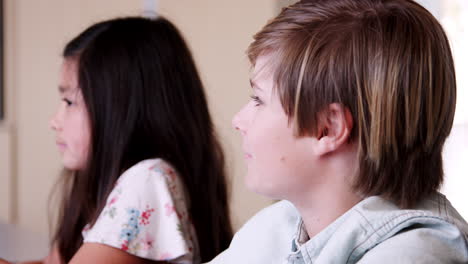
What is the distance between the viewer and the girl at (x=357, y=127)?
0.79 meters

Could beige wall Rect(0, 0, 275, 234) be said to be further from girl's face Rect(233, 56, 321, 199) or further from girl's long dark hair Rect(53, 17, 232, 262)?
girl's face Rect(233, 56, 321, 199)

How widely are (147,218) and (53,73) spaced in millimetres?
2219

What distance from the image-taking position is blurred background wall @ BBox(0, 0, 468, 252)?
171cm

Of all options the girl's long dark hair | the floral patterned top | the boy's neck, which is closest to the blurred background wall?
the girl's long dark hair

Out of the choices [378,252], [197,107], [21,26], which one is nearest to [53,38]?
[21,26]

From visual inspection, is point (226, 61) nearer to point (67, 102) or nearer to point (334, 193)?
point (67, 102)

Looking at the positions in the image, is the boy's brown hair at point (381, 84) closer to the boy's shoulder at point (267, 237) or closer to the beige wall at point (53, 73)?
the boy's shoulder at point (267, 237)

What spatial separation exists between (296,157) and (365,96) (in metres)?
0.13

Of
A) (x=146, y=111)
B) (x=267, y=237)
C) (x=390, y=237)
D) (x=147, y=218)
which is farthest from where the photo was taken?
(x=146, y=111)

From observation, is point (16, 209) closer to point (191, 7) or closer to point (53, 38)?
point (53, 38)

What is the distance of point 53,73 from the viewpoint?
3.34m

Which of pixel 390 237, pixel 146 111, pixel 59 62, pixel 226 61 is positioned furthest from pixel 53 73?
pixel 390 237

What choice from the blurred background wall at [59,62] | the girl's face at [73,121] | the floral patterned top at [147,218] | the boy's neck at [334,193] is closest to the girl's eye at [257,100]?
the boy's neck at [334,193]

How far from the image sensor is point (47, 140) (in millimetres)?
3449
